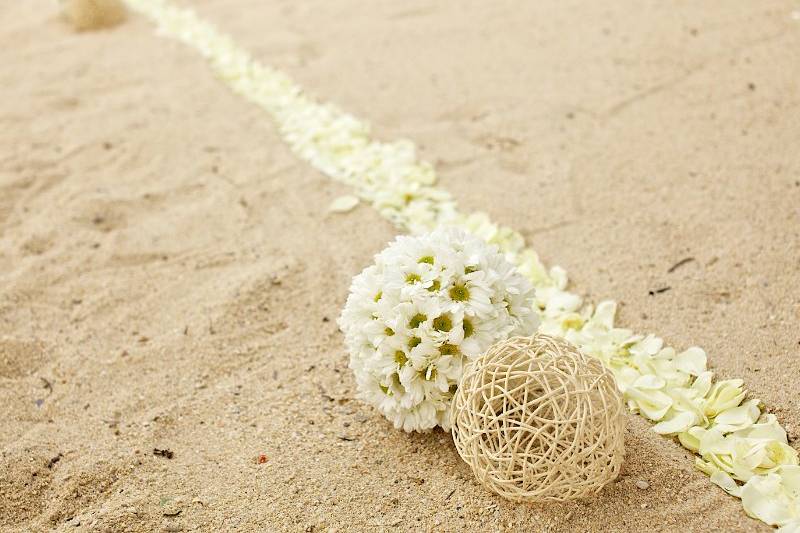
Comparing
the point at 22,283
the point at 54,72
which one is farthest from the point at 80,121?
the point at 22,283

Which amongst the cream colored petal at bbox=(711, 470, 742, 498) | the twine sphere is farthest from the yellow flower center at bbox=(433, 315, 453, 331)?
the cream colored petal at bbox=(711, 470, 742, 498)

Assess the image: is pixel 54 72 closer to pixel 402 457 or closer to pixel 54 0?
pixel 54 0

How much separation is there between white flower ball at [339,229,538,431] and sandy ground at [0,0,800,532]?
6.8 inches

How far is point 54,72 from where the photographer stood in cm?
427

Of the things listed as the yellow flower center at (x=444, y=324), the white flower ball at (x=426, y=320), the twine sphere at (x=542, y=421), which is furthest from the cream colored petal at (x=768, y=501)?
the yellow flower center at (x=444, y=324)

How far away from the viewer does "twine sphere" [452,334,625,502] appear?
140 cm

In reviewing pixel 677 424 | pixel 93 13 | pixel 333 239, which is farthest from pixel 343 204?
pixel 93 13

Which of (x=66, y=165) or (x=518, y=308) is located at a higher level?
(x=518, y=308)

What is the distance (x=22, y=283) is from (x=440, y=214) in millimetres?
1409

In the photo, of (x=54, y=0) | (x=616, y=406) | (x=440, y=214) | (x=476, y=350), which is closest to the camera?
(x=616, y=406)

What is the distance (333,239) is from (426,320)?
104cm

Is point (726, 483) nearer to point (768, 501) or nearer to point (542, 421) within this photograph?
point (768, 501)

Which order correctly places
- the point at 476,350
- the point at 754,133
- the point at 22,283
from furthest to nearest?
the point at 754,133
the point at 22,283
the point at 476,350

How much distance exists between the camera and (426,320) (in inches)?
62.7
